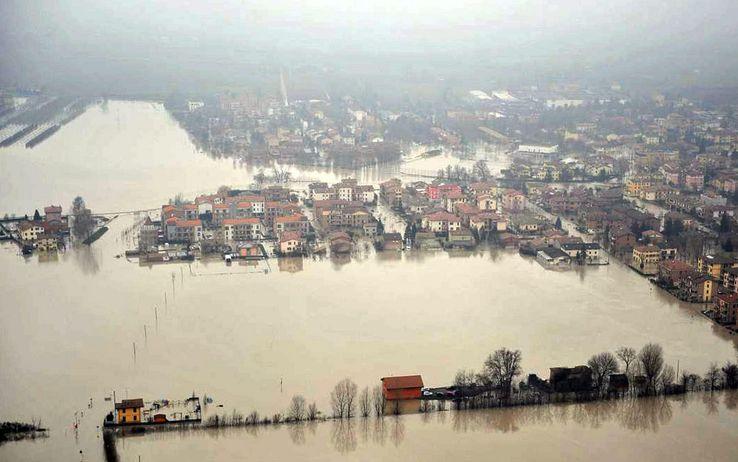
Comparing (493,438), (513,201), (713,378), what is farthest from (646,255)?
(493,438)

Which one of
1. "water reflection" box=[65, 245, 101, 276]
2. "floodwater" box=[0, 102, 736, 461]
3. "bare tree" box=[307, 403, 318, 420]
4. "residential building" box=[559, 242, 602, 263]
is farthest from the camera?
"residential building" box=[559, 242, 602, 263]

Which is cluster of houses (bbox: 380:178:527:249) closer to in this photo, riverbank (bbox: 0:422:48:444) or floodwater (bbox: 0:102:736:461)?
floodwater (bbox: 0:102:736:461)

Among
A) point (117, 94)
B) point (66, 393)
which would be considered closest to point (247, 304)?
point (66, 393)

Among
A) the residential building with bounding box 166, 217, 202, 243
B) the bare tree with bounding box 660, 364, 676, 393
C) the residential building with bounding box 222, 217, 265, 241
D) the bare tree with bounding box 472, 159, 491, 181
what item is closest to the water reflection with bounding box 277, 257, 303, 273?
the residential building with bounding box 222, 217, 265, 241

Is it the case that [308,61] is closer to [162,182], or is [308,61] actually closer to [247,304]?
[162,182]

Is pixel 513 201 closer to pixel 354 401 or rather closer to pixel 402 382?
pixel 402 382

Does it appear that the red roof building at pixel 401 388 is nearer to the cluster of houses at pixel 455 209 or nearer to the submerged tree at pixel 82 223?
the cluster of houses at pixel 455 209
